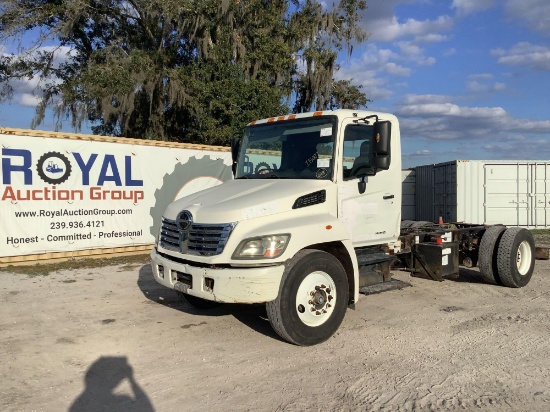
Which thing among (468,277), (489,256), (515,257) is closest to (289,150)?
(489,256)

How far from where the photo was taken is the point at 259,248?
497cm

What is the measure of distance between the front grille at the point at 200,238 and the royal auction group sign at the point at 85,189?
6221 mm

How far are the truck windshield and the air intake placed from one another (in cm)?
26

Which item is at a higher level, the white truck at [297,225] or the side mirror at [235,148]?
the side mirror at [235,148]

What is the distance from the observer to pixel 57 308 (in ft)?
23.3

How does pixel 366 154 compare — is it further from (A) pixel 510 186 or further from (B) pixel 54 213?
(A) pixel 510 186

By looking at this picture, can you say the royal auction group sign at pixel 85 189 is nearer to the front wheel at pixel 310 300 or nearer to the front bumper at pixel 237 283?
the front bumper at pixel 237 283

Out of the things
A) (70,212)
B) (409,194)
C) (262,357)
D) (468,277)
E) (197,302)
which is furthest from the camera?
(409,194)

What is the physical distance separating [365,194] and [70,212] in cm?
763

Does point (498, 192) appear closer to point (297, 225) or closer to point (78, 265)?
point (78, 265)

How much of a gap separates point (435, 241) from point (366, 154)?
264 centimetres

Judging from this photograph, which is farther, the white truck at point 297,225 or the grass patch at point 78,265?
the grass patch at point 78,265

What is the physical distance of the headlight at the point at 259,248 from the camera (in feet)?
16.3

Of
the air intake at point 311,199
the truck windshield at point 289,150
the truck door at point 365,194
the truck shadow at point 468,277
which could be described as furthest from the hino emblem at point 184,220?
the truck shadow at point 468,277
